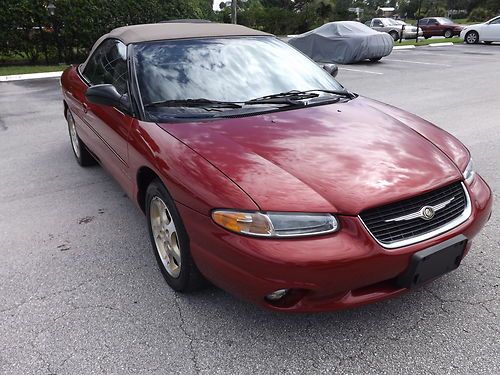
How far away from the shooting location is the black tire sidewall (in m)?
2.45

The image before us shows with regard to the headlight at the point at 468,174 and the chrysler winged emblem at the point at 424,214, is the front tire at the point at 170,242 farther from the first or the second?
the headlight at the point at 468,174

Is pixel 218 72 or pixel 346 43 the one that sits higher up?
pixel 218 72

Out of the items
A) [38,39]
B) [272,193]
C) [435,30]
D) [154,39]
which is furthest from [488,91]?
[435,30]

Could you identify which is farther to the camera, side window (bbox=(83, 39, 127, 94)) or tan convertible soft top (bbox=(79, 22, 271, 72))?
tan convertible soft top (bbox=(79, 22, 271, 72))

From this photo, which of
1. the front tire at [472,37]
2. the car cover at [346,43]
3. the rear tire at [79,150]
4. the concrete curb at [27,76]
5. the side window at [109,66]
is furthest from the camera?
the front tire at [472,37]

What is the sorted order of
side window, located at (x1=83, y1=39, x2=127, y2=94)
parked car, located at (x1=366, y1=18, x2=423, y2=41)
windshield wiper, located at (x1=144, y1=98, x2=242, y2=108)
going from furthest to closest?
1. parked car, located at (x1=366, y1=18, x2=423, y2=41)
2. side window, located at (x1=83, y1=39, x2=127, y2=94)
3. windshield wiper, located at (x1=144, y1=98, x2=242, y2=108)

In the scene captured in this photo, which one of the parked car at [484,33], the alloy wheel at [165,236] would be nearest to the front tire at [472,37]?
the parked car at [484,33]

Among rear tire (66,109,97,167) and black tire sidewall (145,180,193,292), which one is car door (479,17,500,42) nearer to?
rear tire (66,109,97,167)

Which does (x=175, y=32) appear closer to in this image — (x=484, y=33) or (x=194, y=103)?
(x=194, y=103)

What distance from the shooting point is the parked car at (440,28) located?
27.9 m

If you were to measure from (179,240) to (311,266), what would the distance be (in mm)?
834

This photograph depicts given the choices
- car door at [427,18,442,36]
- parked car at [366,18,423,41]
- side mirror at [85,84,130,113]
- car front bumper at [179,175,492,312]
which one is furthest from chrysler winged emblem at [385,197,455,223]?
car door at [427,18,442,36]

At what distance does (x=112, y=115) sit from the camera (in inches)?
133

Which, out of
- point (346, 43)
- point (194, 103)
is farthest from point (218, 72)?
point (346, 43)
